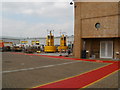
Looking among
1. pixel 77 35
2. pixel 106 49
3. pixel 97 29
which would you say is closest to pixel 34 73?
pixel 77 35

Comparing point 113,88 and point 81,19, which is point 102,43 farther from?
point 113,88

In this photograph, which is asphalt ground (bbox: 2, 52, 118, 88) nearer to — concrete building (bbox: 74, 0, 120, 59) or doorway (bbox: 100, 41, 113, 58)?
concrete building (bbox: 74, 0, 120, 59)

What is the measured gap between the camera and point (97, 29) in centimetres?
1906

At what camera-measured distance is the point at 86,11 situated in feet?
66.7

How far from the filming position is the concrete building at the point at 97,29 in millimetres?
17984

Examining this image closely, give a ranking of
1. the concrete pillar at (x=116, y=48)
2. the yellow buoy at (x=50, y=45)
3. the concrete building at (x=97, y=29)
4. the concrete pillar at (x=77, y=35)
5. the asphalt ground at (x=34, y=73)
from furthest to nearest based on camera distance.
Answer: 1. the yellow buoy at (x=50, y=45)
2. the concrete pillar at (x=77, y=35)
3. the concrete pillar at (x=116, y=48)
4. the concrete building at (x=97, y=29)
5. the asphalt ground at (x=34, y=73)

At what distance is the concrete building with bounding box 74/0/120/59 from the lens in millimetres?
17984

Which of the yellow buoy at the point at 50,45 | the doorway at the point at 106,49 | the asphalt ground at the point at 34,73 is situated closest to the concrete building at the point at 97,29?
the doorway at the point at 106,49

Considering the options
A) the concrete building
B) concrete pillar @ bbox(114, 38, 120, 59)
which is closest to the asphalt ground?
concrete pillar @ bbox(114, 38, 120, 59)

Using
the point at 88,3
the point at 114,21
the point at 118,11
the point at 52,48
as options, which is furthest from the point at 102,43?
the point at 52,48

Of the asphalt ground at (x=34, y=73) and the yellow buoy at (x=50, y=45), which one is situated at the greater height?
the yellow buoy at (x=50, y=45)

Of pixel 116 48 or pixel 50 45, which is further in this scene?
pixel 50 45

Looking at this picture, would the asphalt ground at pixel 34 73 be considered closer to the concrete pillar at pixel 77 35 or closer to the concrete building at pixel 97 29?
the concrete building at pixel 97 29

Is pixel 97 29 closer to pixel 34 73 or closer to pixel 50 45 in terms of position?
pixel 34 73
